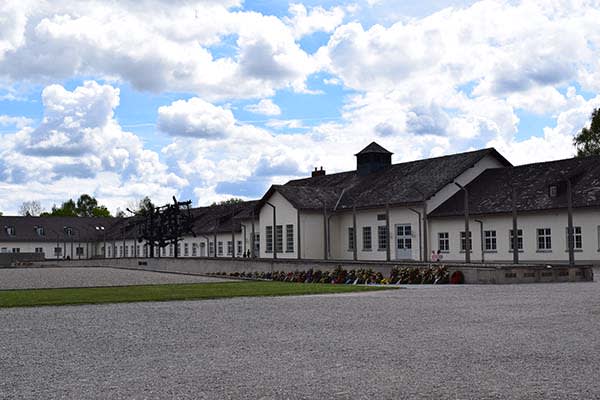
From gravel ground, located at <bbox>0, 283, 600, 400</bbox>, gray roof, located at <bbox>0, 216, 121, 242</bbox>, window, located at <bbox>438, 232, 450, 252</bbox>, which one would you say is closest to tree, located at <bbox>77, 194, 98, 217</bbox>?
gray roof, located at <bbox>0, 216, 121, 242</bbox>

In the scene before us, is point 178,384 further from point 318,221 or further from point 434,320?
point 318,221

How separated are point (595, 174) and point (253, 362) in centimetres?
3424

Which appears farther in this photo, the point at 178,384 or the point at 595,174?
the point at 595,174

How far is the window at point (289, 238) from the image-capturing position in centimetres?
5209

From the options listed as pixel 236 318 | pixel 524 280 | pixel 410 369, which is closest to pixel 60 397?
pixel 410 369

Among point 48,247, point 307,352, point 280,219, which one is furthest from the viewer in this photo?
point 48,247

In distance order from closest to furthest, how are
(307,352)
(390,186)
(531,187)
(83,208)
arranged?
(307,352) → (531,187) → (390,186) → (83,208)

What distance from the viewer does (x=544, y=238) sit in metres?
40.0

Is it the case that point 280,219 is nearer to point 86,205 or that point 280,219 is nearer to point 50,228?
point 50,228

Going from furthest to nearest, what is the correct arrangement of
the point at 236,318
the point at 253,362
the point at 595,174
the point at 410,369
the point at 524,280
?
the point at 595,174 → the point at 524,280 → the point at 236,318 → the point at 253,362 → the point at 410,369

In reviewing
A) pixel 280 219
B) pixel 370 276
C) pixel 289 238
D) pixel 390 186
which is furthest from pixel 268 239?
pixel 370 276

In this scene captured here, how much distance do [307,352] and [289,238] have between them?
140ft

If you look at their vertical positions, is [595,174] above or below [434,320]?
above

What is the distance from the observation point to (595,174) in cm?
3956
